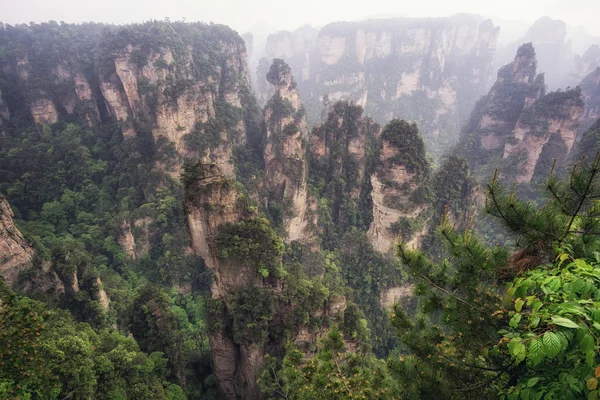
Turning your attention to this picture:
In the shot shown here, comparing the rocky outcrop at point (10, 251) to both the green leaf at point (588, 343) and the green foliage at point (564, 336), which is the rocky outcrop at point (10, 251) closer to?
the green foliage at point (564, 336)

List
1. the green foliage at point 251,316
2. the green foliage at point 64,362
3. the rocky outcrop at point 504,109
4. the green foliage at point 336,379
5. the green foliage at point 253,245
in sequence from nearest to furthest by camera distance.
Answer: the green foliage at point 336,379 → the green foliage at point 64,362 → the green foliage at point 251,316 → the green foliage at point 253,245 → the rocky outcrop at point 504,109

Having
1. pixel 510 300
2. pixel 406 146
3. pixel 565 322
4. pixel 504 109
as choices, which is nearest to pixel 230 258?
pixel 510 300

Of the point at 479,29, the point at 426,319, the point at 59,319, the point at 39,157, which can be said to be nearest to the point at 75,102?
the point at 39,157

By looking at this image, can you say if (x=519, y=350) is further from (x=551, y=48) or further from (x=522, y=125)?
(x=551, y=48)

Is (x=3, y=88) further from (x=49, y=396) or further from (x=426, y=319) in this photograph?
(x=426, y=319)

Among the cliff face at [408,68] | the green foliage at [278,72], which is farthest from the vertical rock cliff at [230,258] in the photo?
the cliff face at [408,68]
